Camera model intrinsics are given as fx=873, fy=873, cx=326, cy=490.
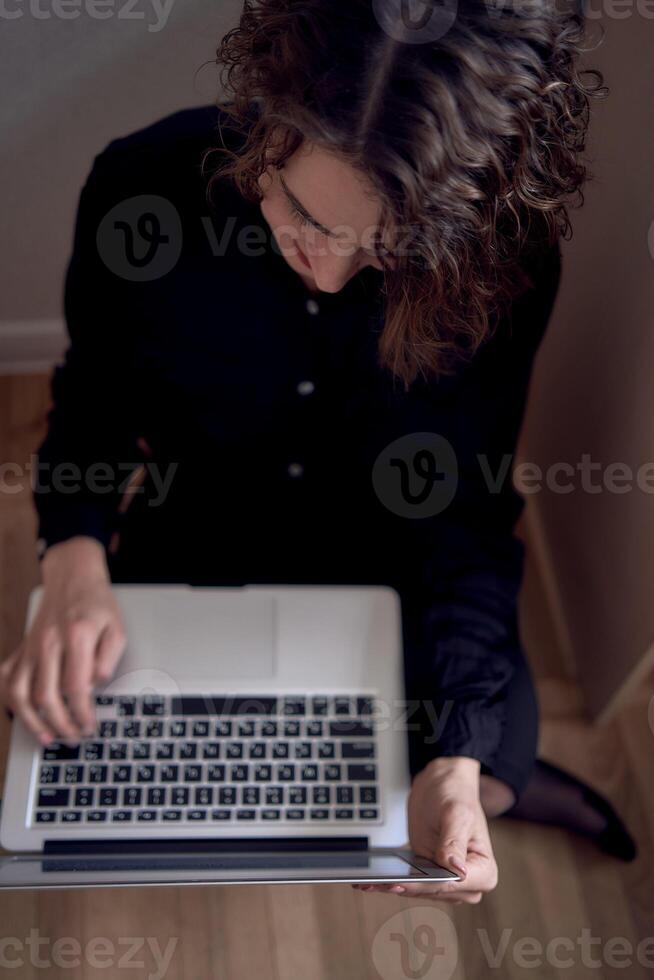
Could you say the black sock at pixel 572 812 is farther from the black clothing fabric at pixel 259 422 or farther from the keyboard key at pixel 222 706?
the keyboard key at pixel 222 706

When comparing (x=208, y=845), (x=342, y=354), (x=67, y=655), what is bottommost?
(x=208, y=845)

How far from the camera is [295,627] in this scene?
0.88m

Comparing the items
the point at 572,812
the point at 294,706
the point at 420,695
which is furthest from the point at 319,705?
the point at 572,812

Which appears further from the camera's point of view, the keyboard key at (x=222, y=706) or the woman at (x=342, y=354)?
the keyboard key at (x=222, y=706)

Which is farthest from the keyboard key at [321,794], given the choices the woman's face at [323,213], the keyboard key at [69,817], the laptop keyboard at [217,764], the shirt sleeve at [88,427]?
the woman's face at [323,213]

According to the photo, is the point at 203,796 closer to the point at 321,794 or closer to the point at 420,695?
the point at 321,794

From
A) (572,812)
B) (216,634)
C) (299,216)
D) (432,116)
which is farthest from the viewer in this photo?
(572,812)

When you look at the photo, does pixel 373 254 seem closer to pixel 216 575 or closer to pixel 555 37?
pixel 555 37

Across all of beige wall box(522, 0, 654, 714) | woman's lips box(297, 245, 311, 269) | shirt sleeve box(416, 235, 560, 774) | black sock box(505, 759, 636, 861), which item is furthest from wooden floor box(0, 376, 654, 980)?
woman's lips box(297, 245, 311, 269)

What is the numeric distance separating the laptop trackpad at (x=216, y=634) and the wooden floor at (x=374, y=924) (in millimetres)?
421

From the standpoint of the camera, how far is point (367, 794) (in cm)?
82

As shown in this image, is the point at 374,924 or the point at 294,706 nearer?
the point at 294,706

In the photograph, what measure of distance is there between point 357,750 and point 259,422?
0.36 metres

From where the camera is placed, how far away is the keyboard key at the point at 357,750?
2.75 feet
